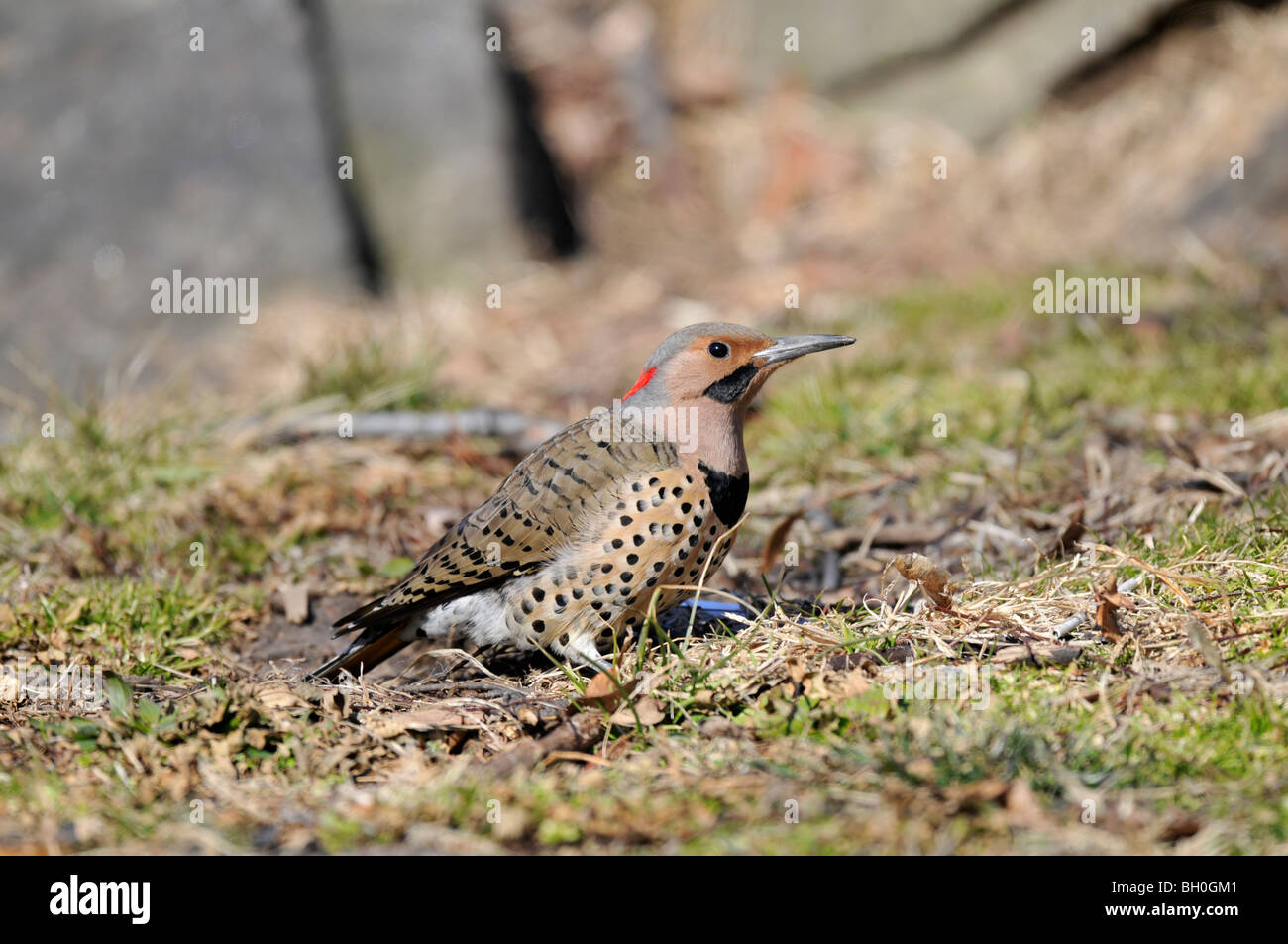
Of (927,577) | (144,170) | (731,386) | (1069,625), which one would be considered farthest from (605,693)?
(144,170)

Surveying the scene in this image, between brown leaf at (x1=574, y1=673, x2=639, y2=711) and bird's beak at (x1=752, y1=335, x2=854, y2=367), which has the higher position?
bird's beak at (x1=752, y1=335, x2=854, y2=367)

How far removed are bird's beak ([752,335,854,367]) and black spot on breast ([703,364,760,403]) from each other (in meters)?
0.08

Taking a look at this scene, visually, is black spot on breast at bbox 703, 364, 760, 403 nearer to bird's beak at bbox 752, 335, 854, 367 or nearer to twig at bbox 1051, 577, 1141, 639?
bird's beak at bbox 752, 335, 854, 367

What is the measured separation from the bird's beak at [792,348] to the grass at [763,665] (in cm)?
91

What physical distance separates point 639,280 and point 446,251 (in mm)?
1761

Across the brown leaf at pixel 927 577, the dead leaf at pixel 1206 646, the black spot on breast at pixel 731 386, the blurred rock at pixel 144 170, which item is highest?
the blurred rock at pixel 144 170

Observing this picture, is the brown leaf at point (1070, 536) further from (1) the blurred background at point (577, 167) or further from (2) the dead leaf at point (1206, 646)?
(1) the blurred background at point (577, 167)

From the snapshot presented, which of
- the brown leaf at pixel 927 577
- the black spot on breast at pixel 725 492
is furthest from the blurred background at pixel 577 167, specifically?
the brown leaf at pixel 927 577

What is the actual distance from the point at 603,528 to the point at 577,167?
891 centimetres

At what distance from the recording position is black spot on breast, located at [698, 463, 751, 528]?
448 cm

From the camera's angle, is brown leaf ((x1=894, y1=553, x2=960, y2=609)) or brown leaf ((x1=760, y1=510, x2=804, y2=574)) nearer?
brown leaf ((x1=894, y1=553, x2=960, y2=609))

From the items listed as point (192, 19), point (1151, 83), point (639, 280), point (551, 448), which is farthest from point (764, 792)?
point (1151, 83)

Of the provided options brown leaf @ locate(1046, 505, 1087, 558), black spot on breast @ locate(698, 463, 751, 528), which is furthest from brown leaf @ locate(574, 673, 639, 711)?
brown leaf @ locate(1046, 505, 1087, 558)

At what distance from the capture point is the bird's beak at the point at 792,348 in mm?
4719
